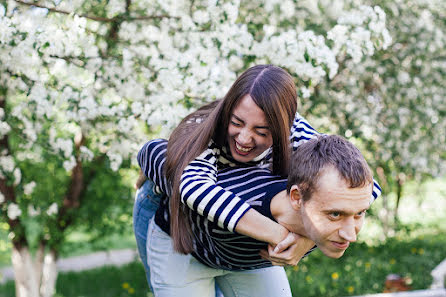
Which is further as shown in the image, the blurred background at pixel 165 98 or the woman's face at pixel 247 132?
the blurred background at pixel 165 98

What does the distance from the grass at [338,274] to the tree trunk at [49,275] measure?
967 millimetres

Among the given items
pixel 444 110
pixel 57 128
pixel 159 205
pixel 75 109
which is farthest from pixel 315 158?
pixel 444 110

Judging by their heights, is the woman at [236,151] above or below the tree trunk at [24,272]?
above

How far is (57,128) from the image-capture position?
3.83m

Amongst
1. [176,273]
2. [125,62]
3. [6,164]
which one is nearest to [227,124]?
[176,273]

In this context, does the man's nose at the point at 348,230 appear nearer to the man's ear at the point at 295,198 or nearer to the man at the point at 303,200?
the man at the point at 303,200

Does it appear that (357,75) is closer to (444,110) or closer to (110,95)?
(444,110)

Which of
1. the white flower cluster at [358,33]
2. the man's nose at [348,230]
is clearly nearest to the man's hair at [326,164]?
the man's nose at [348,230]

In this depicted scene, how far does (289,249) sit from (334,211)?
0.72 feet

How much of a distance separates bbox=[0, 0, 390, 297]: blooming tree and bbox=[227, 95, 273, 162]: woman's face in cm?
106

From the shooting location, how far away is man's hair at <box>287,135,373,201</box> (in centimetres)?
171

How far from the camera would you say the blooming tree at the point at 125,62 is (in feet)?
10.3

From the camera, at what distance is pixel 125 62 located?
3.40m

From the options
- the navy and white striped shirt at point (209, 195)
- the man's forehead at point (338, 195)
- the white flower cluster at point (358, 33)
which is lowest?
the navy and white striped shirt at point (209, 195)
